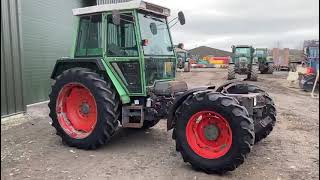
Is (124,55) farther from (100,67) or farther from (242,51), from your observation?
(242,51)

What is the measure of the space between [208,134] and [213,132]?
0.25 feet

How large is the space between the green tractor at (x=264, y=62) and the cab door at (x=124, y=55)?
26120mm

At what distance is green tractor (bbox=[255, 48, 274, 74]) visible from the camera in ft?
102

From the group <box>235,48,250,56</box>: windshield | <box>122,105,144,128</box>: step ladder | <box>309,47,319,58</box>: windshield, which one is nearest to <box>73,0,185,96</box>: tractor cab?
<box>122,105,144,128</box>: step ladder

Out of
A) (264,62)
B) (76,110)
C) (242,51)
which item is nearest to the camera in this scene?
(76,110)

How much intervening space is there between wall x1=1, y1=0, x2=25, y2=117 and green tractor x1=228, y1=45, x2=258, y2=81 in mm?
16302

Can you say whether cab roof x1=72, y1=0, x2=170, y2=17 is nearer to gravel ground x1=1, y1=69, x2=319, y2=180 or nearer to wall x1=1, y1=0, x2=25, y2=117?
gravel ground x1=1, y1=69, x2=319, y2=180

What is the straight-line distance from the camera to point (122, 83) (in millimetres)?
6480

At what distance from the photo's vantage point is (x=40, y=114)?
30.8ft

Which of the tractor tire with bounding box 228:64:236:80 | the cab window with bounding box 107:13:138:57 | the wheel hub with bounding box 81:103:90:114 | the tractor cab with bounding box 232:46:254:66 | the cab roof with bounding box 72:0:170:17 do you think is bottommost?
the tractor tire with bounding box 228:64:236:80

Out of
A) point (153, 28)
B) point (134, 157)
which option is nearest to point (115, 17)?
point (153, 28)

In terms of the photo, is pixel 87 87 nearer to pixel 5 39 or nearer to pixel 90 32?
pixel 90 32

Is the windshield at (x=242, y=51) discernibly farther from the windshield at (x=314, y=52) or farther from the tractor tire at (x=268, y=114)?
the tractor tire at (x=268, y=114)

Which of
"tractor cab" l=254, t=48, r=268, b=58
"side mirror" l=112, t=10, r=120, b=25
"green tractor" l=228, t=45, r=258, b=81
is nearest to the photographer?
"side mirror" l=112, t=10, r=120, b=25
